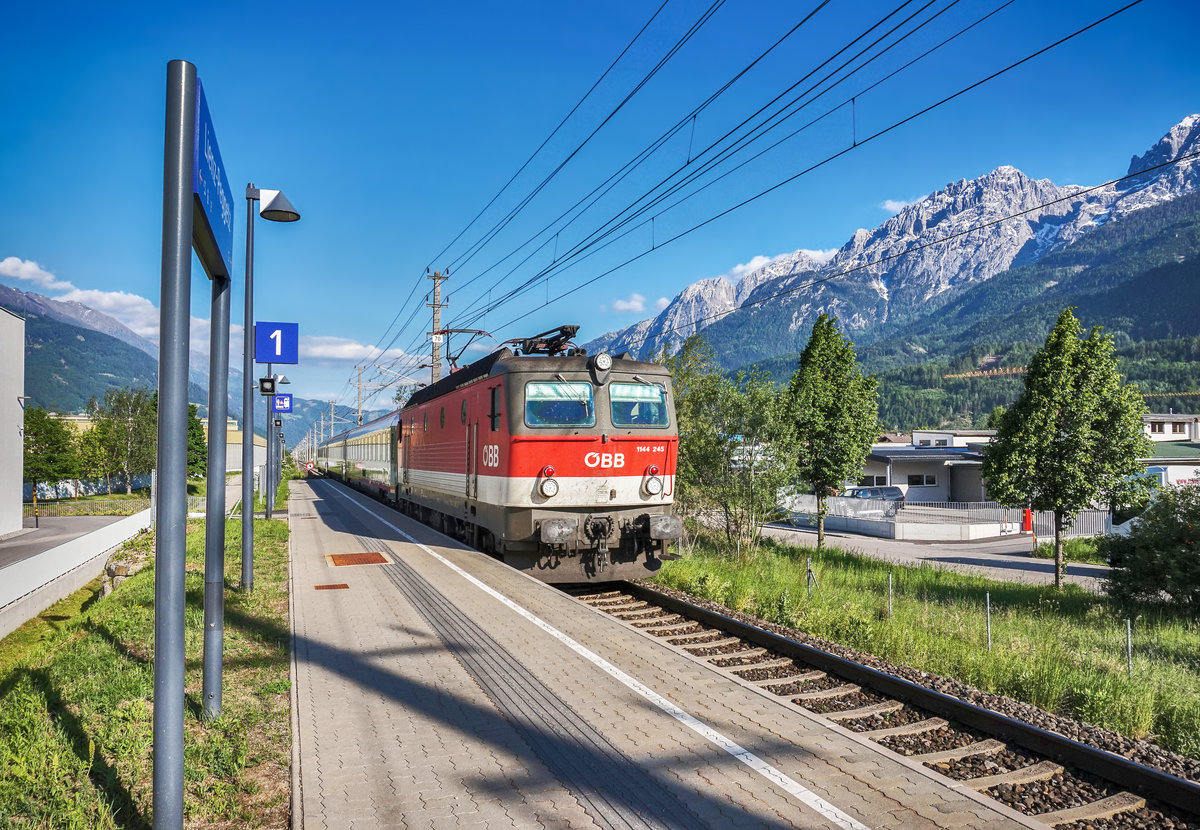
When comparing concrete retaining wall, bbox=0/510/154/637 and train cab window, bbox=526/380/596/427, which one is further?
concrete retaining wall, bbox=0/510/154/637

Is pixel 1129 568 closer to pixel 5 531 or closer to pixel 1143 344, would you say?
pixel 5 531

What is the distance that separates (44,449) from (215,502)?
178ft

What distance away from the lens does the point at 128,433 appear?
59.4 m

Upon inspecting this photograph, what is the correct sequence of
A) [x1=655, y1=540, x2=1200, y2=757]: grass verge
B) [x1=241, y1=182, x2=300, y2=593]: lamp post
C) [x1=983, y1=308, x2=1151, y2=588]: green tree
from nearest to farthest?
[x1=655, y1=540, x2=1200, y2=757]: grass verge
[x1=241, y1=182, x2=300, y2=593]: lamp post
[x1=983, y1=308, x2=1151, y2=588]: green tree

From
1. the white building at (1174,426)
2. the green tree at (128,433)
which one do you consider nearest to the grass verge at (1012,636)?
the green tree at (128,433)

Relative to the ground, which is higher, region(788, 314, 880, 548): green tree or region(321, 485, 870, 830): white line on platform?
region(788, 314, 880, 548): green tree

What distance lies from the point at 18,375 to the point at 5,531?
7624mm

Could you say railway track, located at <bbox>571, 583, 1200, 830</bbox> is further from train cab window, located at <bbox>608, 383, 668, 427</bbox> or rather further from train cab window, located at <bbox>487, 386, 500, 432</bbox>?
train cab window, located at <bbox>487, 386, 500, 432</bbox>

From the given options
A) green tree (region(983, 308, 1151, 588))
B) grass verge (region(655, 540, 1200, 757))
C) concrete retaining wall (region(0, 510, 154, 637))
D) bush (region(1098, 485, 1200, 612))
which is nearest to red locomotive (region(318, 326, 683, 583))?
grass verge (region(655, 540, 1200, 757))

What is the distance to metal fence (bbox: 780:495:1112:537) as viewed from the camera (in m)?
34.1

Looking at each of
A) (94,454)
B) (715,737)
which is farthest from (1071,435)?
(94,454)

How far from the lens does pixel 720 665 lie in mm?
7895

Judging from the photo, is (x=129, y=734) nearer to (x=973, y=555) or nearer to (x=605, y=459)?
(x=605, y=459)

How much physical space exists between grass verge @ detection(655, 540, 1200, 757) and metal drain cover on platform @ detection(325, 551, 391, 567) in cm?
537
